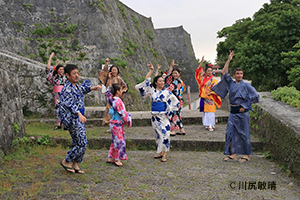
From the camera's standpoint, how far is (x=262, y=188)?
4172 mm

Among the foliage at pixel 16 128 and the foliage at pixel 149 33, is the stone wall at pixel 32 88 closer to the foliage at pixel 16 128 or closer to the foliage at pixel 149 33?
the foliage at pixel 16 128

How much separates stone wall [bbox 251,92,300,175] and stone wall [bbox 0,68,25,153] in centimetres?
561

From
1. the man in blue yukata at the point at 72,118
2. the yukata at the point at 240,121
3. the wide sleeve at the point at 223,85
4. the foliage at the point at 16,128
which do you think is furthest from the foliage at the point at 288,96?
the foliage at the point at 16,128

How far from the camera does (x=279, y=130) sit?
5.47m

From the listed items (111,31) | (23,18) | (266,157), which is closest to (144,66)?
(111,31)

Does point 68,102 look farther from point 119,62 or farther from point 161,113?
point 119,62

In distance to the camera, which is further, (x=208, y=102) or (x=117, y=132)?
(x=208, y=102)

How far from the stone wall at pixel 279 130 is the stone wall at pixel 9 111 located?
221 inches

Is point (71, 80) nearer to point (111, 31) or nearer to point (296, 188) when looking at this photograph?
point (296, 188)

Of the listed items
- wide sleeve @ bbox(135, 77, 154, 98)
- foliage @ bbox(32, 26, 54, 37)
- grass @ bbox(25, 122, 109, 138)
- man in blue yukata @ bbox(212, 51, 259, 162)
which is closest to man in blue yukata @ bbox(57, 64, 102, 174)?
wide sleeve @ bbox(135, 77, 154, 98)

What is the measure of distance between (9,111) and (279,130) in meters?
5.89

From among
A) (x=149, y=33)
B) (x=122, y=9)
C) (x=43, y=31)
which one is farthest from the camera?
(x=149, y=33)

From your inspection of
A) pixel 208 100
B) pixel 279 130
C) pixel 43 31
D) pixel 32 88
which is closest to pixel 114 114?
pixel 279 130

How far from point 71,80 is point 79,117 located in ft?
2.25
